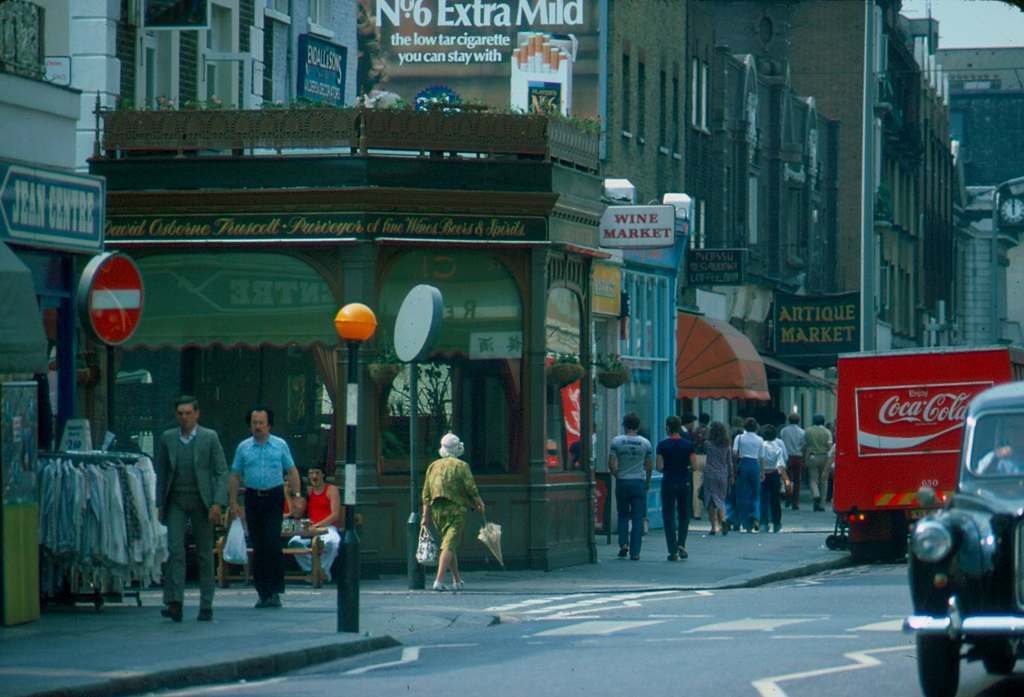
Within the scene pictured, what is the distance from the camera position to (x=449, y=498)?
23.8 metres

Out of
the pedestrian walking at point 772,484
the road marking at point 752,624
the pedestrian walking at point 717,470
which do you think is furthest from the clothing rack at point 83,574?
the pedestrian walking at point 772,484

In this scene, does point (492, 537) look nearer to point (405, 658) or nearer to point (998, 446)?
point (405, 658)

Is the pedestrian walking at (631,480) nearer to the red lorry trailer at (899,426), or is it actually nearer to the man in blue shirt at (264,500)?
the red lorry trailer at (899,426)

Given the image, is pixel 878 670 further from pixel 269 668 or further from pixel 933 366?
pixel 933 366

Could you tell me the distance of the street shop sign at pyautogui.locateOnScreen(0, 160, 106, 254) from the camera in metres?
18.9

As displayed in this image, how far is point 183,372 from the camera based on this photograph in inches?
1053

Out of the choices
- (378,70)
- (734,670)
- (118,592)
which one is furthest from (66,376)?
(378,70)

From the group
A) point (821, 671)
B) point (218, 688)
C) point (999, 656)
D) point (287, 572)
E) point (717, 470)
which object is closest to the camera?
point (999, 656)

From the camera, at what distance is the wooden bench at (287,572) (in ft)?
79.2

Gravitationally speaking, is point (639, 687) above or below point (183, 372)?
below

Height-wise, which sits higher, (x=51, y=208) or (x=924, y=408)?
(x=51, y=208)

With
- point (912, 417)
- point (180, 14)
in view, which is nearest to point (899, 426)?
point (912, 417)

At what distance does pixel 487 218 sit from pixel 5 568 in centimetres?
945

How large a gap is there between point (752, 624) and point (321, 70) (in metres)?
12.3
